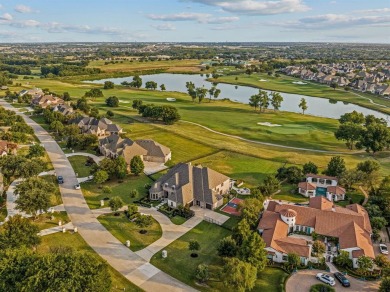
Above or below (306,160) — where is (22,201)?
above

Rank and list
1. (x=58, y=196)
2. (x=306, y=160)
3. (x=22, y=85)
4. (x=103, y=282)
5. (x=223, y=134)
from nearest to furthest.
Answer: (x=103, y=282), (x=58, y=196), (x=306, y=160), (x=223, y=134), (x=22, y=85)

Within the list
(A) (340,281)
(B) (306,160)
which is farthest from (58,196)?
(B) (306,160)

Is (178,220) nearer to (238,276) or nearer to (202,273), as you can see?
(202,273)

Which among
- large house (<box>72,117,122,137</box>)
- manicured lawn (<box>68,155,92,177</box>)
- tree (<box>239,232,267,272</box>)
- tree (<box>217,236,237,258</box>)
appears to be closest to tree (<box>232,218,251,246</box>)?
tree (<box>217,236,237,258</box>)

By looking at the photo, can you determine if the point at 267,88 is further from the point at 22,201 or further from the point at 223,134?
the point at 22,201

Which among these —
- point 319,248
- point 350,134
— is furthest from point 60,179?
point 350,134

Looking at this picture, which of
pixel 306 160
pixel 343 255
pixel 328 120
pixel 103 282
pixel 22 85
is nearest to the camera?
pixel 103 282

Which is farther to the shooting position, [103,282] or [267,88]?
[267,88]
